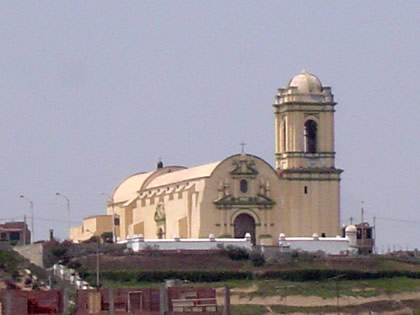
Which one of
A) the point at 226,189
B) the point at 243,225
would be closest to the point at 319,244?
the point at 243,225

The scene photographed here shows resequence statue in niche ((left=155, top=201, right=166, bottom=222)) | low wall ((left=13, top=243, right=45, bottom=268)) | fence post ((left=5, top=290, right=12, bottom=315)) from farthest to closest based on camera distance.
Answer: statue in niche ((left=155, top=201, right=166, bottom=222)) < low wall ((left=13, top=243, right=45, bottom=268)) < fence post ((left=5, top=290, right=12, bottom=315))

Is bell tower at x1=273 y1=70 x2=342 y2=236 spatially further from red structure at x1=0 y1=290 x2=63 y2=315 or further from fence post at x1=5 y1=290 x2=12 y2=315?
fence post at x1=5 y1=290 x2=12 y2=315

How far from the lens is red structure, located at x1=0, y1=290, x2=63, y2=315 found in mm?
73562

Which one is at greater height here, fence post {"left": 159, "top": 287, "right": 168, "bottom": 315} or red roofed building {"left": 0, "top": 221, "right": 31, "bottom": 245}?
red roofed building {"left": 0, "top": 221, "right": 31, "bottom": 245}

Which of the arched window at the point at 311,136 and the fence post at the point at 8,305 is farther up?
the arched window at the point at 311,136

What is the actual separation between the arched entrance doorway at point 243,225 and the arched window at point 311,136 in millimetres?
5187

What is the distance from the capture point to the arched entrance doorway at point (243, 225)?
125 m

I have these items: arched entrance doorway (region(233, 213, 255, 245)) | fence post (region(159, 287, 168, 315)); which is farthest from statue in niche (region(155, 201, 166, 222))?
fence post (region(159, 287, 168, 315))

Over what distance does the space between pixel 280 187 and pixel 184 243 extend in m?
7.82

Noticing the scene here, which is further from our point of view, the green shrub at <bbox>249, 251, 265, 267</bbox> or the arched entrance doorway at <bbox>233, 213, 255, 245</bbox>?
the arched entrance doorway at <bbox>233, 213, 255, 245</bbox>

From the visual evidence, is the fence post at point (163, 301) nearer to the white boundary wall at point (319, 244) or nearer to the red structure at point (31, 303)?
the red structure at point (31, 303)

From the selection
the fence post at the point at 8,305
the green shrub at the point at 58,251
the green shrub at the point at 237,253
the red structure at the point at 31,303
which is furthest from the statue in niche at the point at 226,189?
the fence post at the point at 8,305

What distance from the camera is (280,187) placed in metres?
125

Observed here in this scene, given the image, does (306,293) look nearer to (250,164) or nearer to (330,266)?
(330,266)
